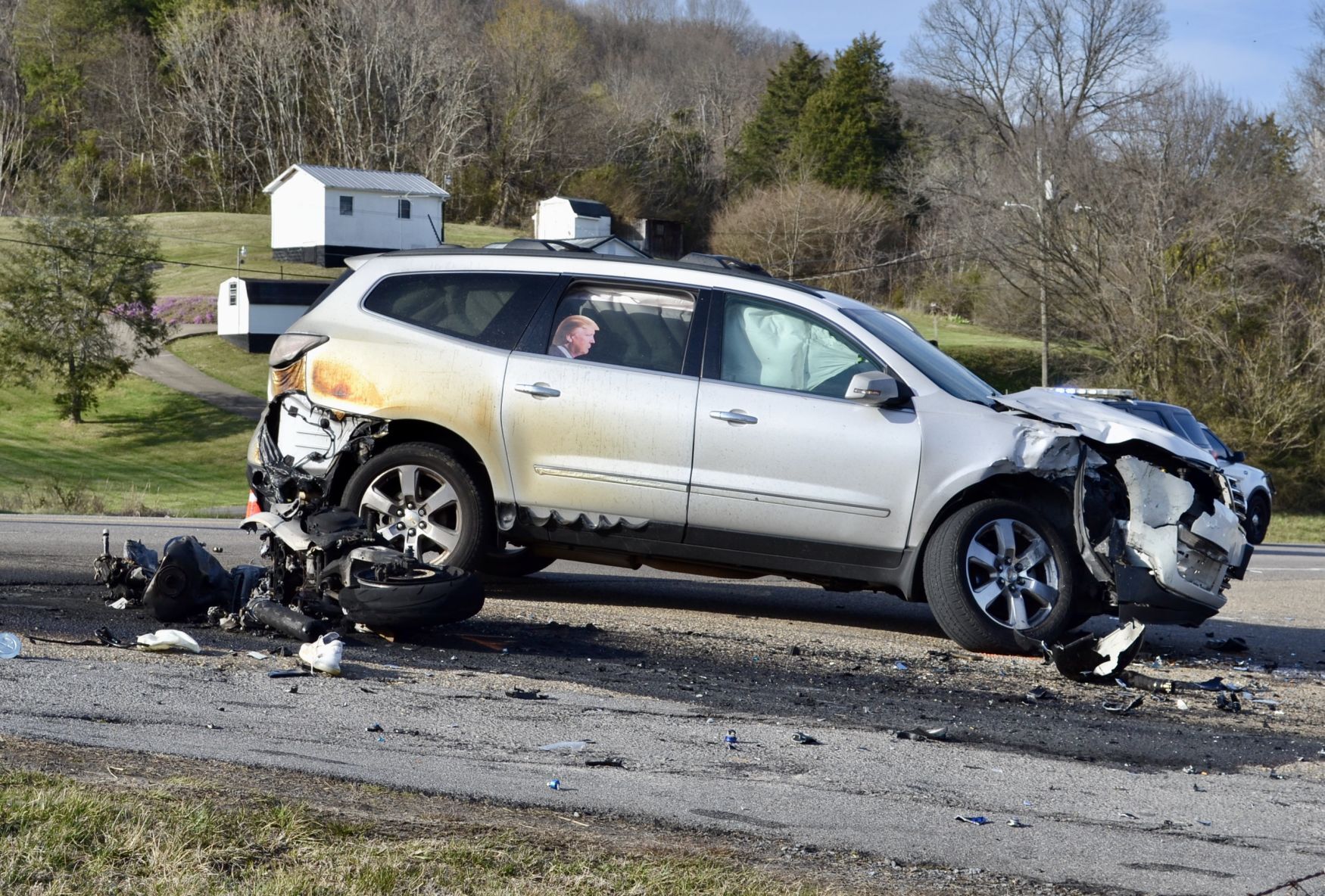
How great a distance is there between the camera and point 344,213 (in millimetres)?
68438

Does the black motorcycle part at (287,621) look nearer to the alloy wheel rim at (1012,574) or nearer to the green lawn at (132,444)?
the alloy wheel rim at (1012,574)

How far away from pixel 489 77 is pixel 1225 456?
273 ft

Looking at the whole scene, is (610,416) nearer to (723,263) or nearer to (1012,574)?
(723,263)

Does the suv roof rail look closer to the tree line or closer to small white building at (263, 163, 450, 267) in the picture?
the tree line

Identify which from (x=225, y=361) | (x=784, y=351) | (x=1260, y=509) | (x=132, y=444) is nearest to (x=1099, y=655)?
(x=784, y=351)

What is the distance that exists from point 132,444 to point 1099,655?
44891mm

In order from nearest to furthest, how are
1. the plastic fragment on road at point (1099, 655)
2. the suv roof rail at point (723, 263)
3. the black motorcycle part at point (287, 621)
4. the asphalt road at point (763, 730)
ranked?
the asphalt road at point (763, 730)
the black motorcycle part at point (287, 621)
the plastic fragment on road at point (1099, 655)
the suv roof rail at point (723, 263)

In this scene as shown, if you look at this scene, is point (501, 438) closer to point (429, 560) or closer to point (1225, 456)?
point (429, 560)

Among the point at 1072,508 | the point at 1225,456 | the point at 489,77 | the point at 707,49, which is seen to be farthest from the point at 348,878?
the point at 707,49

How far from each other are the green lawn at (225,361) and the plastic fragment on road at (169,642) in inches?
1819

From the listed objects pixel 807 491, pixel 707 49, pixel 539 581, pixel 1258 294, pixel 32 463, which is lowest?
pixel 32 463

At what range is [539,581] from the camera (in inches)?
361

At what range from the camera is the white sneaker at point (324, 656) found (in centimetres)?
586

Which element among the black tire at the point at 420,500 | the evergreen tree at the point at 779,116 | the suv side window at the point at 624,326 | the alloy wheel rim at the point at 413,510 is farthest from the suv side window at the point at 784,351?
the evergreen tree at the point at 779,116
